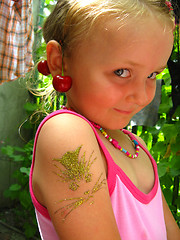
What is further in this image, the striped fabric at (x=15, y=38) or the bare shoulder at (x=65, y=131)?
the striped fabric at (x=15, y=38)

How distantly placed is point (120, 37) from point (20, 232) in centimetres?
314

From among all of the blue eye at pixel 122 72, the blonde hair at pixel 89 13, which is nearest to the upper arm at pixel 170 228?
the blue eye at pixel 122 72

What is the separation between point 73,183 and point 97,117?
227mm

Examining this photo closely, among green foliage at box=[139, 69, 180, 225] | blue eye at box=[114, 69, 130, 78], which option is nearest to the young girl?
blue eye at box=[114, 69, 130, 78]

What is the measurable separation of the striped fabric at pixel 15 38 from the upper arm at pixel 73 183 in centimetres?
225

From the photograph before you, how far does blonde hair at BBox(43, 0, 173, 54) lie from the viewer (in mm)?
747

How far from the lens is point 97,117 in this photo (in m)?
0.82

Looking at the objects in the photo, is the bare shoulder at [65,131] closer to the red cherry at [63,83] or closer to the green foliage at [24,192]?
the red cherry at [63,83]

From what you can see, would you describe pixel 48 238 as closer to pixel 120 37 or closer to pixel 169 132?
pixel 120 37

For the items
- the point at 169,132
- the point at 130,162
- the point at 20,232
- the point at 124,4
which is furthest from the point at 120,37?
the point at 20,232

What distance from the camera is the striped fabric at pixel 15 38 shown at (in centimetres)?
268

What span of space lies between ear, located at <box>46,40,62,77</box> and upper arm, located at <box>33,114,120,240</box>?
0.21m

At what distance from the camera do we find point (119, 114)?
32.3 inches

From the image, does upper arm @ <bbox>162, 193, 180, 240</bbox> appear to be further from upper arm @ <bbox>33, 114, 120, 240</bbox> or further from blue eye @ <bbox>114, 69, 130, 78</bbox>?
blue eye @ <bbox>114, 69, 130, 78</bbox>
